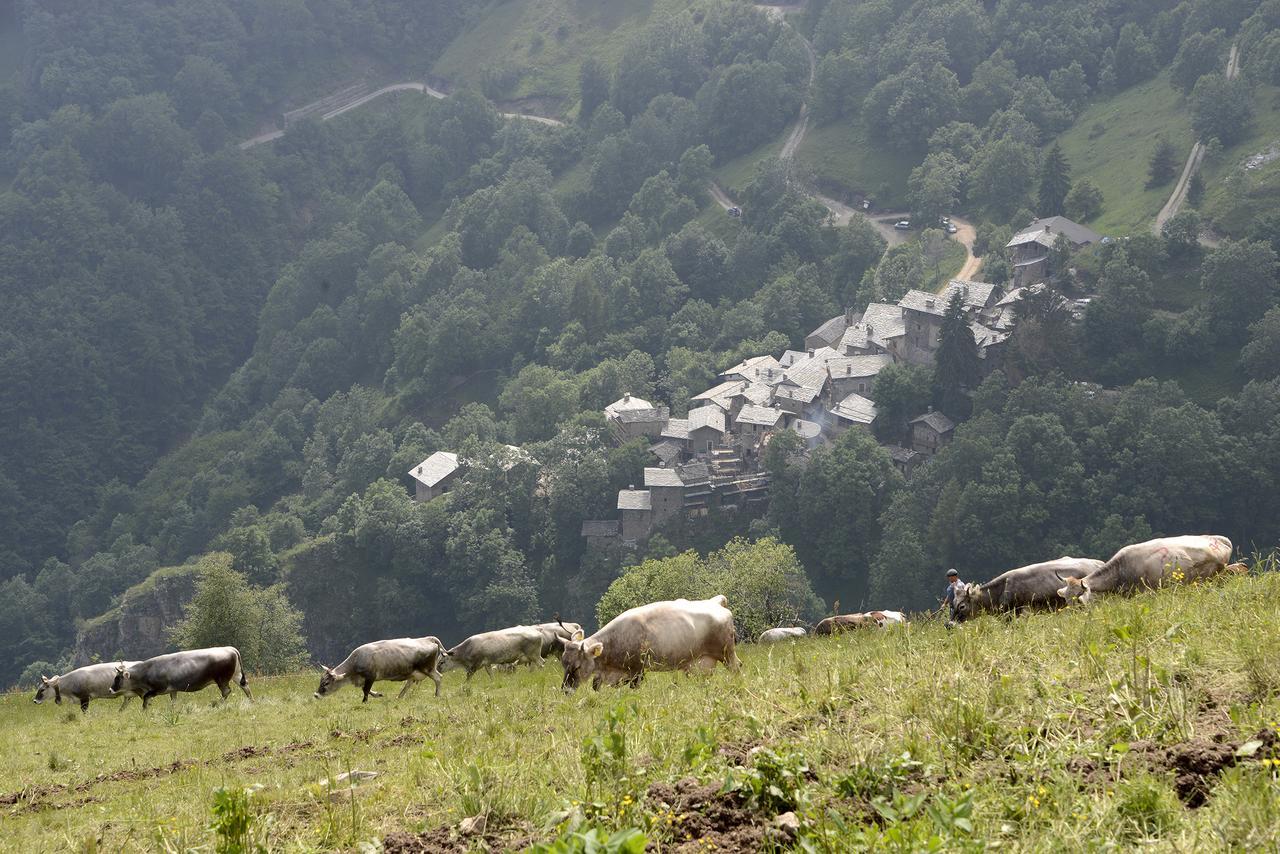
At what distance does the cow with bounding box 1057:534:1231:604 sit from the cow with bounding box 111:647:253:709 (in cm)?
1952

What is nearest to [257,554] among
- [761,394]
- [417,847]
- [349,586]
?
[349,586]

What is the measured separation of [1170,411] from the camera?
7769cm

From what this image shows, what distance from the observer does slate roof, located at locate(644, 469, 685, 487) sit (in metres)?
92.2

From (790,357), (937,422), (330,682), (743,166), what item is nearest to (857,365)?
(790,357)

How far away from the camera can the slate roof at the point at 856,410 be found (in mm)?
97000

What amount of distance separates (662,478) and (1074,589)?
73222 millimetres

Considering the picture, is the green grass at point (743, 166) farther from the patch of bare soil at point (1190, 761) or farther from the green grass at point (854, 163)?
the patch of bare soil at point (1190, 761)

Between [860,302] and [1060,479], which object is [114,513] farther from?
[1060,479]

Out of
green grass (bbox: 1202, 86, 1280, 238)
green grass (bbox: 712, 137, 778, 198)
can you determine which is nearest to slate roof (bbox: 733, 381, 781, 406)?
green grass (bbox: 1202, 86, 1280, 238)

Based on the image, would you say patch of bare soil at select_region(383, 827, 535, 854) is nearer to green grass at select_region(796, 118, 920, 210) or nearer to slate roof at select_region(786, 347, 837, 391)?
slate roof at select_region(786, 347, 837, 391)

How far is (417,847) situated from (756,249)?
12517 cm

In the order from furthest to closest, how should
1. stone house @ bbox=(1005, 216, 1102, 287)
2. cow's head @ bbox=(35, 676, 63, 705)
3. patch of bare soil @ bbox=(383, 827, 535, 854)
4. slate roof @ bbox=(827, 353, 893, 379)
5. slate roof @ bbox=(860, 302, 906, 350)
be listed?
slate roof @ bbox=(860, 302, 906, 350), stone house @ bbox=(1005, 216, 1102, 287), slate roof @ bbox=(827, 353, 893, 379), cow's head @ bbox=(35, 676, 63, 705), patch of bare soil @ bbox=(383, 827, 535, 854)

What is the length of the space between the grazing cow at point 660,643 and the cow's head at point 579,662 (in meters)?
0.02

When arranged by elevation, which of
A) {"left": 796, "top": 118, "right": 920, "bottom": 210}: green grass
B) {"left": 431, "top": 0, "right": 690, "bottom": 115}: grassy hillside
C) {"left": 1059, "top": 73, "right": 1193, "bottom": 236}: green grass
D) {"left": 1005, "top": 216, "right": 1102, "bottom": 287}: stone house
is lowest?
{"left": 1005, "top": 216, "right": 1102, "bottom": 287}: stone house
